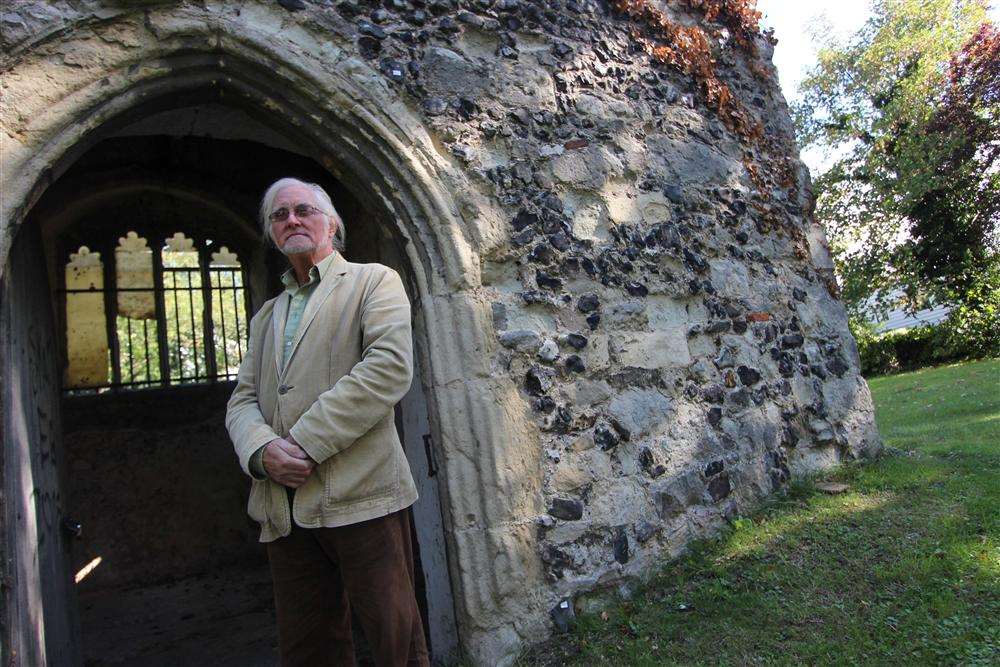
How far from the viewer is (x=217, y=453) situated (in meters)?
6.32

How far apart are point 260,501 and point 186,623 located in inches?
132

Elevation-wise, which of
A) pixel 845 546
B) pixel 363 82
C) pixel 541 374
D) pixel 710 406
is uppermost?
pixel 363 82

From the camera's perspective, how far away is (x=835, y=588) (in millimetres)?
2826

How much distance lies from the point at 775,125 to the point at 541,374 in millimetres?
2926

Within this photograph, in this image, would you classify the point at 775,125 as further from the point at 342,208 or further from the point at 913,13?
the point at 913,13

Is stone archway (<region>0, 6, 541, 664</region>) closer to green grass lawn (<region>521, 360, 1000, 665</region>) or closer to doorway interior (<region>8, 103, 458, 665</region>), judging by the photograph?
green grass lawn (<region>521, 360, 1000, 665</region>)

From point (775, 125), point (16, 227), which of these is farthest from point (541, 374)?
point (775, 125)

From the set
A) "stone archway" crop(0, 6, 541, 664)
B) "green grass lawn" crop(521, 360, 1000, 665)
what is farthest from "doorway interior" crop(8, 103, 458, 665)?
"green grass lawn" crop(521, 360, 1000, 665)

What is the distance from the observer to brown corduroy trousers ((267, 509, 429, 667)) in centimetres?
193

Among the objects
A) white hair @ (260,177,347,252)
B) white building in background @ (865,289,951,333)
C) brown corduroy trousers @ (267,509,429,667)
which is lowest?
brown corduroy trousers @ (267,509,429,667)

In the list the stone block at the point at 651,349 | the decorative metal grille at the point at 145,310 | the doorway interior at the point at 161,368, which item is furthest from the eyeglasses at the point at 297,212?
the decorative metal grille at the point at 145,310

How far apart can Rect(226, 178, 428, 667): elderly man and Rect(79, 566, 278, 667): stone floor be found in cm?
192

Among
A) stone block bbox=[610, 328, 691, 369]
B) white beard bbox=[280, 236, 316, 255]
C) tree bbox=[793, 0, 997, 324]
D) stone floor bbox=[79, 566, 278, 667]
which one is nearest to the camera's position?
white beard bbox=[280, 236, 316, 255]

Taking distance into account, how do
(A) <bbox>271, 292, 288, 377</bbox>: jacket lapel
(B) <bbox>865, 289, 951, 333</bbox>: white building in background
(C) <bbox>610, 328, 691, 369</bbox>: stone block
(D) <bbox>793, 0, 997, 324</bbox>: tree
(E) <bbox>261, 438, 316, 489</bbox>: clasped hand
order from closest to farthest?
(E) <bbox>261, 438, 316, 489</bbox>: clasped hand < (A) <bbox>271, 292, 288, 377</bbox>: jacket lapel < (C) <bbox>610, 328, 691, 369</bbox>: stone block < (D) <bbox>793, 0, 997, 324</bbox>: tree < (B) <bbox>865, 289, 951, 333</bbox>: white building in background
